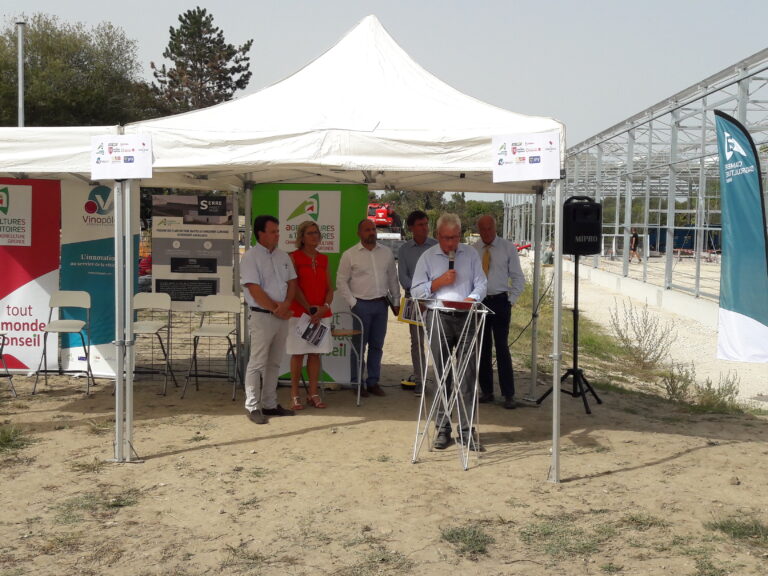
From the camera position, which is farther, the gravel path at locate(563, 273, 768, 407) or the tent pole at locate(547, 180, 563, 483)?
the gravel path at locate(563, 273, 768, 407)

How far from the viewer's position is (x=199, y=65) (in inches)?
1832

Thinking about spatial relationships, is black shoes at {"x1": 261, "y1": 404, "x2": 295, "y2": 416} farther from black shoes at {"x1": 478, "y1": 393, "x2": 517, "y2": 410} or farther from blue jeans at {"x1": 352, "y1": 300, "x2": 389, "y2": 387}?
black shoes at {"x1": 478, "y1": 393, "x2": 517, "y2": 410}

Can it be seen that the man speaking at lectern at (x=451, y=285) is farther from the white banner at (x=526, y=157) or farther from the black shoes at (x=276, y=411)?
the black shoes at (x=276, y=411)

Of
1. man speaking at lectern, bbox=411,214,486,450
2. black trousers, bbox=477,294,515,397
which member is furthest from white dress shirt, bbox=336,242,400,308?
man speaking at lectern, bbox=411,214,486,450

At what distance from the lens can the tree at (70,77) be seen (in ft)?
110

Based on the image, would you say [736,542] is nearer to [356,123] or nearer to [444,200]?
[356,123]

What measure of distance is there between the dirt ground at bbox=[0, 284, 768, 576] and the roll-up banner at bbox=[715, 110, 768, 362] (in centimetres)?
87

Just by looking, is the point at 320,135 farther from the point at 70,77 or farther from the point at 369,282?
the point at 70,77

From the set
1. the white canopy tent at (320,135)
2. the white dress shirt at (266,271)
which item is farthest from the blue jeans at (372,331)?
the white canopy tent at (320,135)

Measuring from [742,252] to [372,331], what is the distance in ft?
11.9

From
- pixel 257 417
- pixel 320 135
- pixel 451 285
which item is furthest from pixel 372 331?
pixel 320 135

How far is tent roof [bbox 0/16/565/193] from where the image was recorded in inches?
245

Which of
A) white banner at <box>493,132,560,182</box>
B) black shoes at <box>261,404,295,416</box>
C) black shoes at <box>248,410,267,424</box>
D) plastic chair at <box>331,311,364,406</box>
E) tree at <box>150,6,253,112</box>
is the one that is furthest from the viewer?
tree at <box>150,6,253,112</box>

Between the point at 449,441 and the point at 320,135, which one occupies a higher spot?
the point at 320,135
